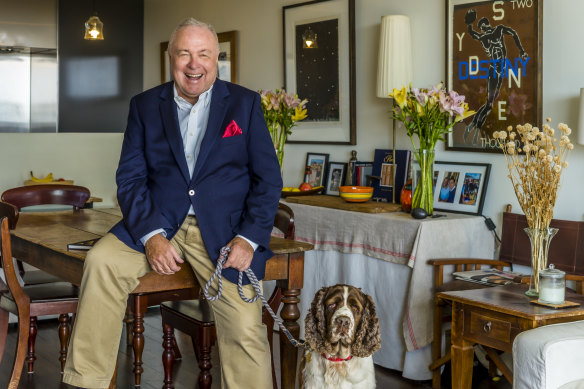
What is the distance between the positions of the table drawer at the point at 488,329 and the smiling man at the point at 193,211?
2.93 ft

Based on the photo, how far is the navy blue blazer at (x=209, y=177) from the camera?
2539mm

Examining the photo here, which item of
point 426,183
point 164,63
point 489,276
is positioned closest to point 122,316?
point 489,276

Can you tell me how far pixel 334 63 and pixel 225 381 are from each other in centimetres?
305

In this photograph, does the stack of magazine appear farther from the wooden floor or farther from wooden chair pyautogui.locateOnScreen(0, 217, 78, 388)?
wooden chair pyautogui.locateOnScreen(0, 217, 78, 388)

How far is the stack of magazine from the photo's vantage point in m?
3.57

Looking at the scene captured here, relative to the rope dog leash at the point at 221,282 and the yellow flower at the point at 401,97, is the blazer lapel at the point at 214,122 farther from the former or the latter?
the yellow flower at the point at 401,97

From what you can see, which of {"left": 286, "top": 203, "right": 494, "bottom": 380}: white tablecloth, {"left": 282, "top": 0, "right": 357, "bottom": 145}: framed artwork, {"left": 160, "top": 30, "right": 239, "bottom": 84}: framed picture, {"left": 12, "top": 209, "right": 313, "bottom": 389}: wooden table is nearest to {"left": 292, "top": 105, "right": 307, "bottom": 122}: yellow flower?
{"left": 282, "top": 0, "right": 357, "bottom": 145}: framed artwork

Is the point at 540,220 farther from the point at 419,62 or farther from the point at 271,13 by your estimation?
the point at 271,13

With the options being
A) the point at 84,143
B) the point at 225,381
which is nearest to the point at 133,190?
the point at 225,381

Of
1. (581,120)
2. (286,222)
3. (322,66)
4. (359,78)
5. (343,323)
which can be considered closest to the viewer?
(343,323)

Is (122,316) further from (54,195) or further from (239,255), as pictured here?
(54,195)

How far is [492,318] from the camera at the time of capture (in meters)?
2.91

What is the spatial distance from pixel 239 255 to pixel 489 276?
64.8 inches

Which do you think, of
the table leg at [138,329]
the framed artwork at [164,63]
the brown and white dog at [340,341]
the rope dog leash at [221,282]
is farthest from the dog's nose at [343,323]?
the framed artwork at [164,63]
